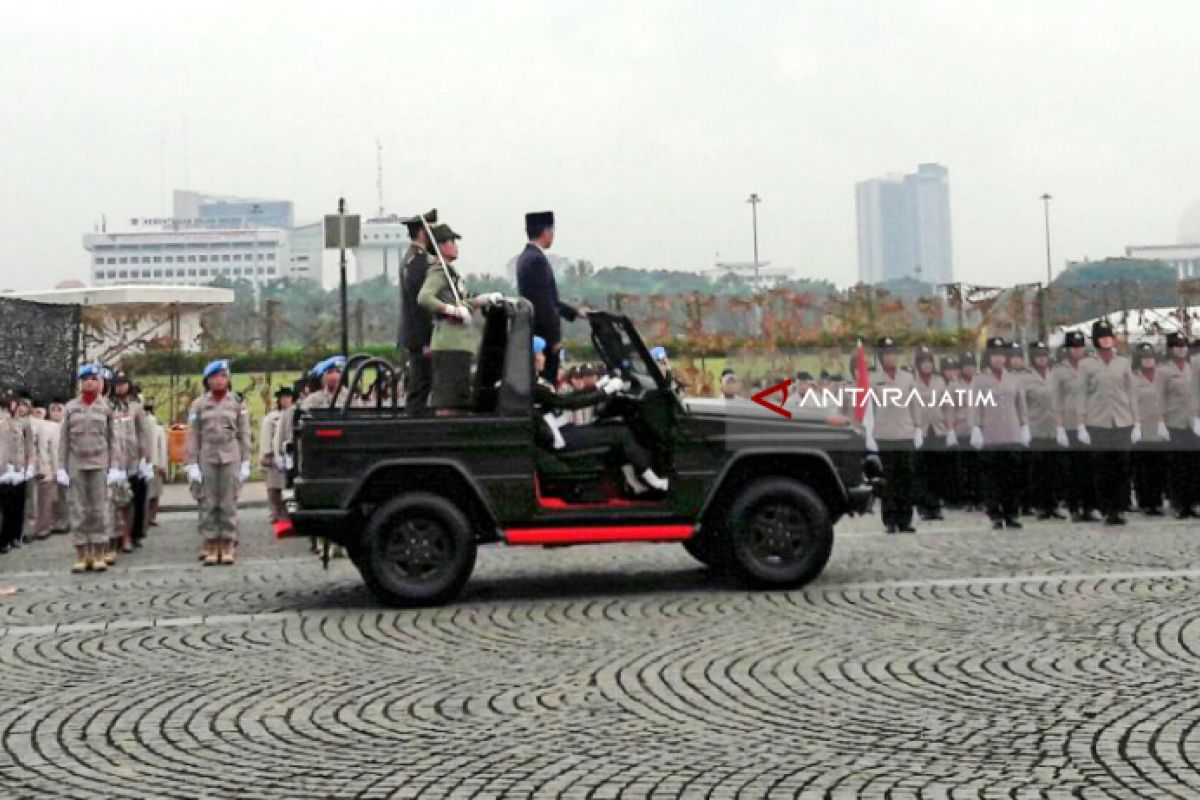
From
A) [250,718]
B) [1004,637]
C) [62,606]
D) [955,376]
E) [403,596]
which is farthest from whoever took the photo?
[955,376]

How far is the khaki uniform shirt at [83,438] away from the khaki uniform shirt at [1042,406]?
9.70m

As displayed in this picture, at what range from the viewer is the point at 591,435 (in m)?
10.9

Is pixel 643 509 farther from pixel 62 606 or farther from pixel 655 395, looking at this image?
pixel 62 606

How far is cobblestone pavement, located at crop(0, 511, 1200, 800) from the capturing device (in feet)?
19.8

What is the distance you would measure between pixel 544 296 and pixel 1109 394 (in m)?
7.84

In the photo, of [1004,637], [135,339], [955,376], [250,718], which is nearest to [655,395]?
[1004,637]

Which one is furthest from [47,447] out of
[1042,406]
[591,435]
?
[1042,406]

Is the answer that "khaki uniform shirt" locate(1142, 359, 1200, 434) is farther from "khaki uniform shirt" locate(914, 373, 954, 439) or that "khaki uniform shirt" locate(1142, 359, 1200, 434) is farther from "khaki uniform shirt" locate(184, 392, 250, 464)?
"khaki uniform shirt" locate(184, 392, 250, 464)

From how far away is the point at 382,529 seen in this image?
1052 cm

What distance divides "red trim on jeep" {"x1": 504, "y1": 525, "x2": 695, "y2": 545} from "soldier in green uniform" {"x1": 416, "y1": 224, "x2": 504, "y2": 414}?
101 centimetres

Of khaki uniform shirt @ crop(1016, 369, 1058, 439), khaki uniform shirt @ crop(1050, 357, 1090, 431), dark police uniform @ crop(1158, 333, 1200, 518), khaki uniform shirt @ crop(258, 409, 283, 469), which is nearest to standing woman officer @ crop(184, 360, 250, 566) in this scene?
khaki uniform shirt @ crop(258, 409, 283, 469)

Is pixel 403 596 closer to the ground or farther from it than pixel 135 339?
closer to the ground

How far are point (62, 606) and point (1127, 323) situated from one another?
20359 millimetres

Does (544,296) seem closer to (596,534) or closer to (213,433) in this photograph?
(596,534)
